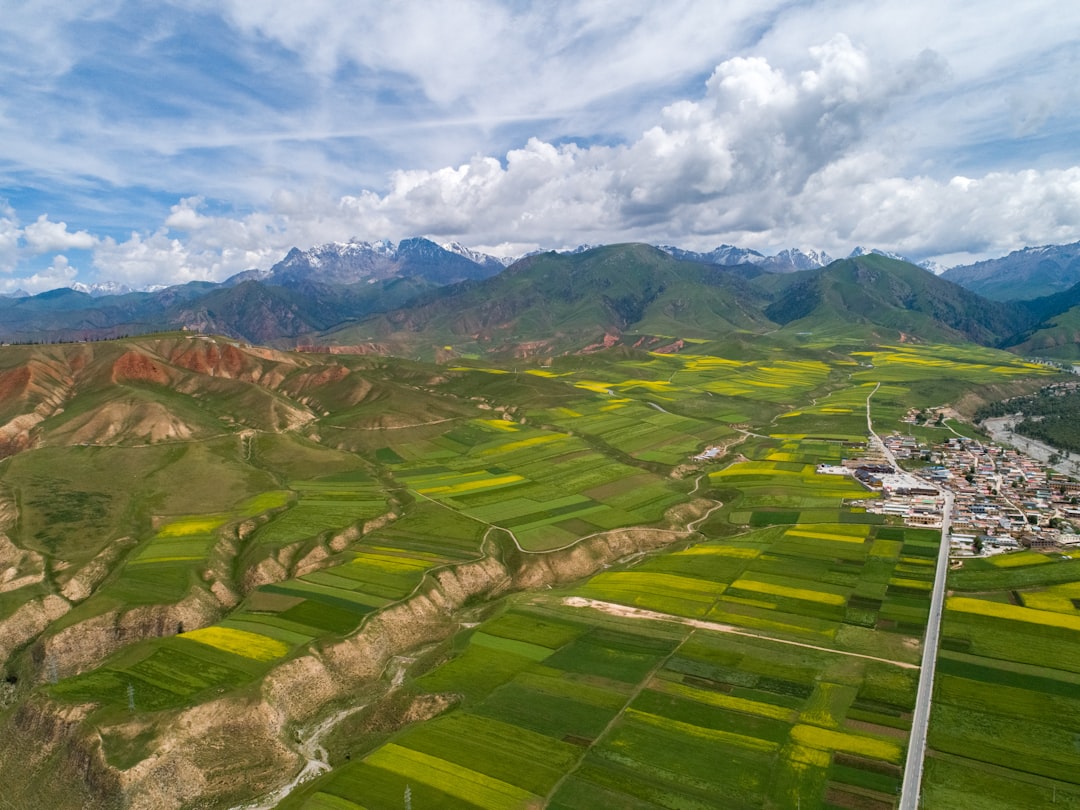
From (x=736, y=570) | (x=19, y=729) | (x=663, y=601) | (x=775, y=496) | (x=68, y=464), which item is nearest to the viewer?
(x=19, y=729)

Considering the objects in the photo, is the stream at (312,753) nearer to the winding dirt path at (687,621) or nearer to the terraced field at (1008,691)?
the winding dirt path at (687,621)

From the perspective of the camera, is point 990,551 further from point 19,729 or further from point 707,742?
point 19,729

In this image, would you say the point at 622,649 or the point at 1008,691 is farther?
the point at 622,649

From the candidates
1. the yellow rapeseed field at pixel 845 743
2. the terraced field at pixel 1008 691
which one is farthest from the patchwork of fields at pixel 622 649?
the terraced field at pixel 1008 691

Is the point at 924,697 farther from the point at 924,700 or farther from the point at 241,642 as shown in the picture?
the point at 241,642

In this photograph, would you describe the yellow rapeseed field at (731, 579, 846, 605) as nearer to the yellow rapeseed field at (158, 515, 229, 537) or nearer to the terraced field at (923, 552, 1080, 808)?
the terraced field at (923, 552, 1080, 808)

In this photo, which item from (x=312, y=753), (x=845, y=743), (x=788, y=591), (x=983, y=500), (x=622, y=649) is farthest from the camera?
(x=983, y=500)

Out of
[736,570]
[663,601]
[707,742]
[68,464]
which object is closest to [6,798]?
[707,742]

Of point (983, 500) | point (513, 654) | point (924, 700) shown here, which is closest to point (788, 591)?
point (924, 700)
